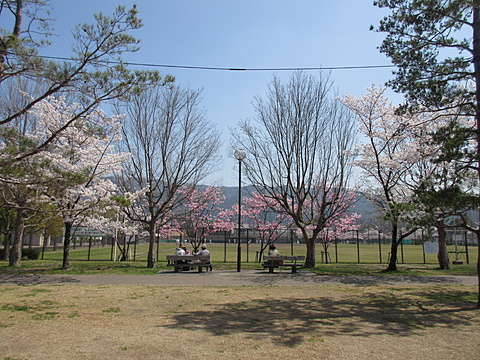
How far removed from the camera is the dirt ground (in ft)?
16.3

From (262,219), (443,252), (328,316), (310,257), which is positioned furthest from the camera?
(262,219)

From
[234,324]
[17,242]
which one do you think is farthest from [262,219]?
[234,324]

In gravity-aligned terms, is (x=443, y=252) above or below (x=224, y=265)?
above

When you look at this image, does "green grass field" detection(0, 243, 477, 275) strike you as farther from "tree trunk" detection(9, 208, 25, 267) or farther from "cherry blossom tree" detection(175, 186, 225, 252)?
"cherry blossom tree" detection(175, 186, 225, 252)

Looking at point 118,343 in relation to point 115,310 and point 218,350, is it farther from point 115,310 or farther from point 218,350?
point 115,310

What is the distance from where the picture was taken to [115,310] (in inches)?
298

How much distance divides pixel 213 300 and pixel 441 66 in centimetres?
772

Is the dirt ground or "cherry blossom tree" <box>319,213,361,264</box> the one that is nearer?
the dirt ground

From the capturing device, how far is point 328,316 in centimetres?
728

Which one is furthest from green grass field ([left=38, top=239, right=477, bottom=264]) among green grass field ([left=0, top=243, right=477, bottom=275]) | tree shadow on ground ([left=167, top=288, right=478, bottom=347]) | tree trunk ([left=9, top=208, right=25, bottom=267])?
tree shadow on ground ([left=167, top=288, right=478, bottom=347])

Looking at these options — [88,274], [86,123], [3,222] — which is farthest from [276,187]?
[3,222]

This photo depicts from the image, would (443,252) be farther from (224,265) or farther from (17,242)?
(17,242)

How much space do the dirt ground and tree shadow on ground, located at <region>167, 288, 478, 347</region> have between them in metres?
0.02

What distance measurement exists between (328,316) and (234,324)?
2028 mm
